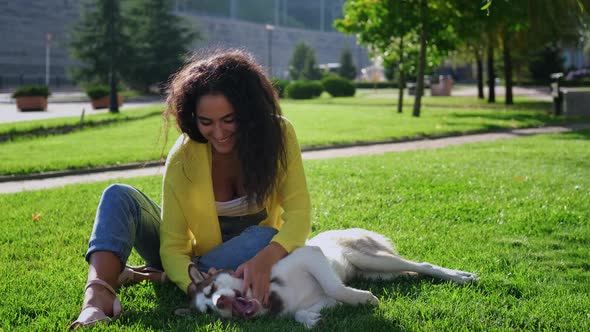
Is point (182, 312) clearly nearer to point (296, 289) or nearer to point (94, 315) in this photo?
point (94, 315)

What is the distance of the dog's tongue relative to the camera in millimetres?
3768

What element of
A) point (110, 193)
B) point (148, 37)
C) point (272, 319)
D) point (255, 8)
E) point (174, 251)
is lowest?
point (272, 319)

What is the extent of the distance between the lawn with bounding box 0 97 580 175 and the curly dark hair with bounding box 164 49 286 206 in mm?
7701

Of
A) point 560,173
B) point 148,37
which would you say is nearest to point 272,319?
point 560,173

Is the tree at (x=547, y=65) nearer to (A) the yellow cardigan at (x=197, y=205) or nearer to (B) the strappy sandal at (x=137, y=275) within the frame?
(B) the strappy sandal at (x=137, y=275)

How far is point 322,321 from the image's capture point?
3736 mm

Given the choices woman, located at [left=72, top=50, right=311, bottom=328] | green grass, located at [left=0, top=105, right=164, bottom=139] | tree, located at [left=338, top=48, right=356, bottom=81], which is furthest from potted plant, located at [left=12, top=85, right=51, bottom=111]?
tree, located at [left=338, top=48, right=356, bottom=81]

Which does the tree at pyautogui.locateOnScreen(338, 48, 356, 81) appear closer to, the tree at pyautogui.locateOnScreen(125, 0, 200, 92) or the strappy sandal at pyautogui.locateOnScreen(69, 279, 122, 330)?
the tree at pyautogui.locateOnScreen(125, 0, 200, 92)

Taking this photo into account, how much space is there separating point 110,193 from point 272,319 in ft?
3.93

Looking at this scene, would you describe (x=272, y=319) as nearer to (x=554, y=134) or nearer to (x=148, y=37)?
(x=554, y=134)

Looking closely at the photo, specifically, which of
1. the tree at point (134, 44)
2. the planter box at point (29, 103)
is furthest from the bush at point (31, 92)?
the tree at point (134, 44)

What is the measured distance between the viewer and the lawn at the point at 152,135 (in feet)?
43.1

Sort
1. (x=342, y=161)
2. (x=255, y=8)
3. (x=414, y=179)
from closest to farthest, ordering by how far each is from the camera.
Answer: (x=414, y=179), (x=342, y=161), (x=255, y=8)

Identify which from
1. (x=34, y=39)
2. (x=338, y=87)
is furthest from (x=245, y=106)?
(x=34, y=39)
